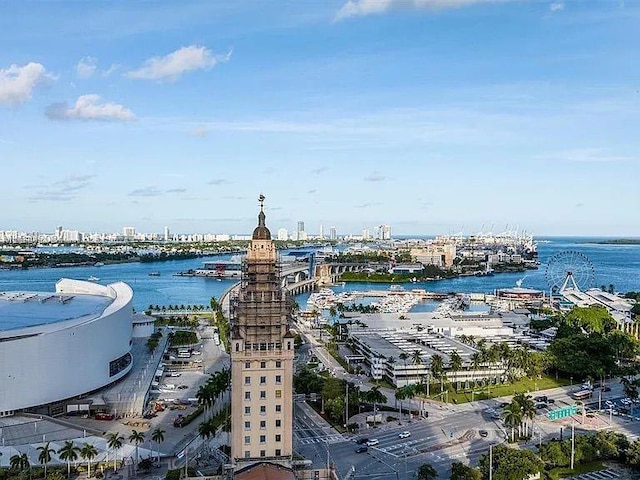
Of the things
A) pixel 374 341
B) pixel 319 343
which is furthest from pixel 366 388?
pixel 319 343

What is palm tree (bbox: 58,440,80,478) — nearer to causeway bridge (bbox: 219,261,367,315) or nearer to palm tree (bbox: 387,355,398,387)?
palm tree (bbox: 387,355,398,387)

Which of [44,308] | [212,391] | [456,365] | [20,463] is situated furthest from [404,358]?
[20,463]

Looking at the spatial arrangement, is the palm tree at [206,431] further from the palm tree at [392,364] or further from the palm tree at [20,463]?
the palm tree at [392,364]

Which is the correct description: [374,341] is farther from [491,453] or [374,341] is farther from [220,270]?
[220,270]

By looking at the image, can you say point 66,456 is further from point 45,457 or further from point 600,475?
point 600,475

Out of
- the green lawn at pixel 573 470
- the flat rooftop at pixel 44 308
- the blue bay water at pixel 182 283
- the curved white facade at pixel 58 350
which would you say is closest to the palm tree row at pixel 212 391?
the curved white facade at pixel 58 350
